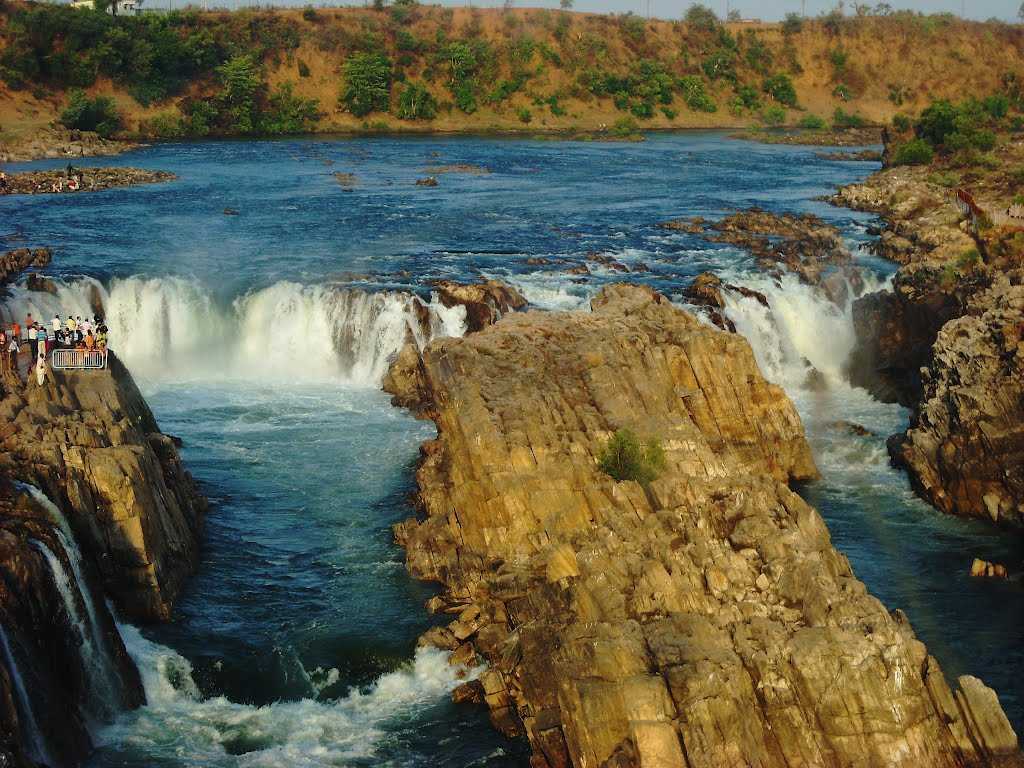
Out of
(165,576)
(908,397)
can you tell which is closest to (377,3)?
(908,397)

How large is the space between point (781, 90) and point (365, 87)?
53.6 m

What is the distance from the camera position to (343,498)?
120 ft

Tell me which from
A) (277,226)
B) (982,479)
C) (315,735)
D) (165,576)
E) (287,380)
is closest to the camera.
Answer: (315,735)

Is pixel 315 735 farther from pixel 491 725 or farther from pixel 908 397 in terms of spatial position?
pixel 908 397

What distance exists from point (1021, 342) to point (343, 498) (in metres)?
21.1

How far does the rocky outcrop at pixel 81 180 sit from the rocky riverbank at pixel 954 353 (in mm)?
50601

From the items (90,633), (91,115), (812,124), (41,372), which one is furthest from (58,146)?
(812,124)

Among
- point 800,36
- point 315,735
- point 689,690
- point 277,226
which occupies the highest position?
point 800,36

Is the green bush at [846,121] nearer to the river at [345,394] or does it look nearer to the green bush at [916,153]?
the river at [345,394]

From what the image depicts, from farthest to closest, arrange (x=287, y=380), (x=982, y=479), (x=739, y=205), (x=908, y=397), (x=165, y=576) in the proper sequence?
(x=739, y=205), (x=287, y=380), (x=908, y=397), (x=982, y=479), (x=165, y=576)

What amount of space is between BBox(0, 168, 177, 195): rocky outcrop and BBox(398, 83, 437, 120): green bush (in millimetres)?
46809

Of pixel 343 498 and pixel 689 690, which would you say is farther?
pixel 343 498

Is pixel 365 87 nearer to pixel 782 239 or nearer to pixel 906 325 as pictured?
pixel 782 239

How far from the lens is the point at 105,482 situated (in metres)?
28.5
